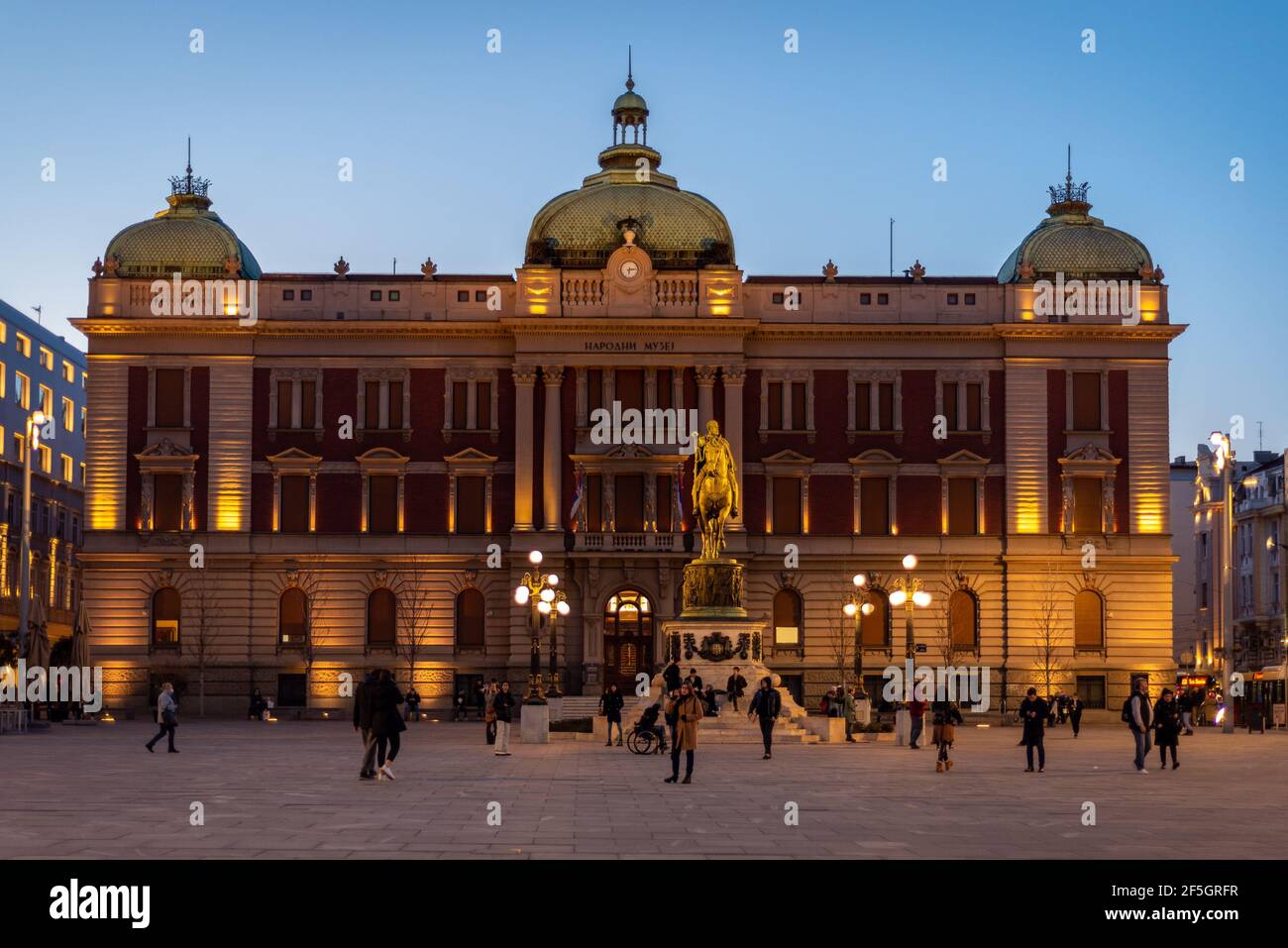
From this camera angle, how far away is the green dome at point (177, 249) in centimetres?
8306

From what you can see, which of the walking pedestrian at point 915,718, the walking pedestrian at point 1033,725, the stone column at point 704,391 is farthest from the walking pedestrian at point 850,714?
the stone column at point 704,391

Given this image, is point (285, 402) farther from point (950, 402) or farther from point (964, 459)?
point (964, 459)

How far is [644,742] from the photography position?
158 ft

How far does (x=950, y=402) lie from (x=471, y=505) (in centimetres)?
2177

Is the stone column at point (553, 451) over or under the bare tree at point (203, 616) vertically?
over

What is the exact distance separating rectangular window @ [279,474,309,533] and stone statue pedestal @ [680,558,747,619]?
27.6m

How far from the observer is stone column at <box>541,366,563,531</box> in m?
80.2

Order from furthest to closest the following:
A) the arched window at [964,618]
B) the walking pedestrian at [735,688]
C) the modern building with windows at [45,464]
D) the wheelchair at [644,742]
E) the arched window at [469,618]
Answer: the modern building with windows at [45,464]
the arched window at [964,618]
the arched window at [469,618]
the walking pedestrian at [735,688]
the wheelchair at [644,742]

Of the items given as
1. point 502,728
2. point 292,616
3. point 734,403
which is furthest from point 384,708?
point 292,616

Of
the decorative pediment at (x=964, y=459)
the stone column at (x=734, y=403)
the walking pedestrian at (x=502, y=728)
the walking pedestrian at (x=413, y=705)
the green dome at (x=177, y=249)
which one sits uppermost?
the green dome at (x=177, y=249)

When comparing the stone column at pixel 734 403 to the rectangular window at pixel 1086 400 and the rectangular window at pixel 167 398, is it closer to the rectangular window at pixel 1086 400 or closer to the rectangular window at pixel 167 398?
the rectangular window at pixel 1086 400

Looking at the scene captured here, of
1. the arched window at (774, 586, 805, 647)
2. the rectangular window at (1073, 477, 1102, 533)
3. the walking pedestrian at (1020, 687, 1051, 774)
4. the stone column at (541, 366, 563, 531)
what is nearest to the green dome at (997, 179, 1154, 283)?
the rectangular window at (1073, 477, 1102, 533)

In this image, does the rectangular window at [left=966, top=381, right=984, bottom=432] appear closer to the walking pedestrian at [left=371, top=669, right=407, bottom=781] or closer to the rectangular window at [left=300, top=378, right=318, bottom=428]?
the rectangular window at [left=300, top=378, right=318, bottom=428]

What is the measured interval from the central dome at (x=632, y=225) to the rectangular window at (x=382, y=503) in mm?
11660
